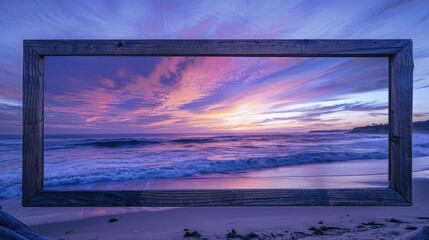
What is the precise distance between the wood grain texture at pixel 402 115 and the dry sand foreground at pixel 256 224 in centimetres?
179

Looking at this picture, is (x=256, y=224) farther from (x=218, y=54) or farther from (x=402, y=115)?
(x=218, y=54)

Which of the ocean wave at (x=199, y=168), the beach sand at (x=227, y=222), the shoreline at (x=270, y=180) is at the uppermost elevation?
the ocean wave at (x=199, y=168)

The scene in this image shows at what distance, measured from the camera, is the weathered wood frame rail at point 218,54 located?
5.25 feet

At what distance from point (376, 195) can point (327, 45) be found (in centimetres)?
96

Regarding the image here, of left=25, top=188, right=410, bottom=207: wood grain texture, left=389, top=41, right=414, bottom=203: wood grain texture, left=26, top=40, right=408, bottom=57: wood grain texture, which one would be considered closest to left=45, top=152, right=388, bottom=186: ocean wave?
left=25, top=188, right=410, bottom=207: wood grain texture

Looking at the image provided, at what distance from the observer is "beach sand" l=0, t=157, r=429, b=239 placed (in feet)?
11.2

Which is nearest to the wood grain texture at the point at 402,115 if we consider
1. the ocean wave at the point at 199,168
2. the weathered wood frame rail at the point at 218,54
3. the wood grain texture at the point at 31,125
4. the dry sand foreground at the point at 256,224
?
the weathered wood frame rail at the point at 218,54

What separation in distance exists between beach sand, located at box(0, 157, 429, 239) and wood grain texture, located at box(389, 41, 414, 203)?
5.89ft

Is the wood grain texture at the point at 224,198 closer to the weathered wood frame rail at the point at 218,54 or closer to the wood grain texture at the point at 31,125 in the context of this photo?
the weathered wood frame rail at the point at 218,54

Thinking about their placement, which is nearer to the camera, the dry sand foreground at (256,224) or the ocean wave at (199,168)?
the dry sand foreground at (256,224)

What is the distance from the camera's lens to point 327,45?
1622 millimetres

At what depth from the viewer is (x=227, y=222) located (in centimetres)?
397

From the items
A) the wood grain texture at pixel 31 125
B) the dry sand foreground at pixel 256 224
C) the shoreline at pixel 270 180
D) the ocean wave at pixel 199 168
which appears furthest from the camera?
the ocean wave at pixel 199 168

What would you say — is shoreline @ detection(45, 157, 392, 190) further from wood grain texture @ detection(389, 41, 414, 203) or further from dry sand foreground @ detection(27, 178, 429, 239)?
wood grain texture @ detection(389, 41, 414, 203)
